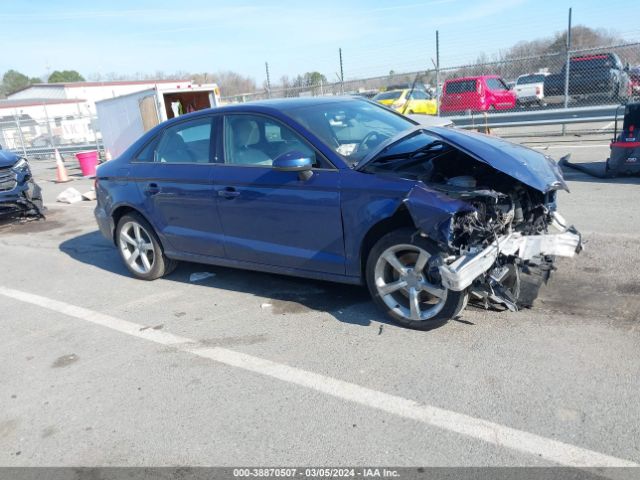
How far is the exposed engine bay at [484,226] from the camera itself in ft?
11.8

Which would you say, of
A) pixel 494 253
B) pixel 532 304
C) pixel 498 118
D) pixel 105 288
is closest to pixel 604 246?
pixel 532 304

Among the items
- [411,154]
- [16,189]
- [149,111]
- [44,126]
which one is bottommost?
[16,189]

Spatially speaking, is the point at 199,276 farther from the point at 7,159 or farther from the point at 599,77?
the point at 599,77

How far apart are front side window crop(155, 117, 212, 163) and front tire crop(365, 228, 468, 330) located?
1995 mm

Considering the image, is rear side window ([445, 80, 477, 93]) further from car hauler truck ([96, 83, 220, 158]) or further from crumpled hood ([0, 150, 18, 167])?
crumpled hood ([0, 150, 18, 167])

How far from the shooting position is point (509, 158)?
386 centimetres

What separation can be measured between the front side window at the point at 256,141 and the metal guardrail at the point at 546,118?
10.4m

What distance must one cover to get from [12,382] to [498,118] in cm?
1306

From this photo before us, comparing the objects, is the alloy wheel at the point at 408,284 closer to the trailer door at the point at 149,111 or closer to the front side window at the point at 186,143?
the front side window at the point at 186,143

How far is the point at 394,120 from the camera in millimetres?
5129

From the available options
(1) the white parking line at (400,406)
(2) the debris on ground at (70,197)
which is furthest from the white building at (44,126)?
(1) the white parking line at (400,406)

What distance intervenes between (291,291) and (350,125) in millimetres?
1599

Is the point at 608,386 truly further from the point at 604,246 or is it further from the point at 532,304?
the point at 604,246

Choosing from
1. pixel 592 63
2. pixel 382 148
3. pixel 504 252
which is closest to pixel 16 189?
pixel 382 148
